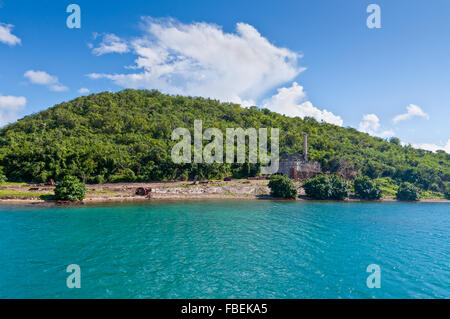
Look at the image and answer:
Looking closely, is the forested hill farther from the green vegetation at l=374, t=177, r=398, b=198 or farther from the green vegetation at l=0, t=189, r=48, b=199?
the green vegetation at l=0, t=189, r=48, b=199

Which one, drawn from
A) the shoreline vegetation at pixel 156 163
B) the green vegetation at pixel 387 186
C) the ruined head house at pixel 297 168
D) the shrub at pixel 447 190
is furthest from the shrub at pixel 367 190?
the shrub at pixel 447 190

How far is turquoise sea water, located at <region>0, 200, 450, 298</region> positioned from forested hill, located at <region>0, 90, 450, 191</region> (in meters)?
32.2

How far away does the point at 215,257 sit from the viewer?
19.1m

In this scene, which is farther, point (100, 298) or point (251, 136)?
point (251, 136)

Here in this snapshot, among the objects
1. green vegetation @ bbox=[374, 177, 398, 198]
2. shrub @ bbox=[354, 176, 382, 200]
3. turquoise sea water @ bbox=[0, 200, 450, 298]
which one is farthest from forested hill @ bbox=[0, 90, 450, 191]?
turquoise sea water @ bbox=[0, 200, 450, 298]

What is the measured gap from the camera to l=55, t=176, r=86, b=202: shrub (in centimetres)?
4278

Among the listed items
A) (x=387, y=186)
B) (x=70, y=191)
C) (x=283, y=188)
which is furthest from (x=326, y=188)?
(x=70, y=191)

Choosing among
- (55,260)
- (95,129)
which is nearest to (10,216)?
(55,260)

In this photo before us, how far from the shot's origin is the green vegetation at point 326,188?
191 ft
